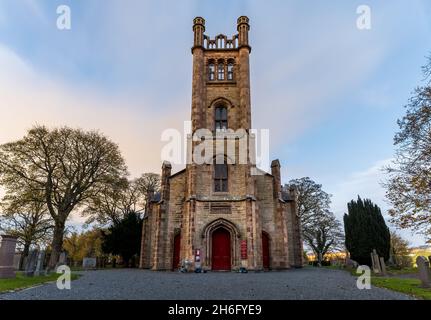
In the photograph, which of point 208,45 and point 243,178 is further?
point 208,45

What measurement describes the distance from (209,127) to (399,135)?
47.2ft

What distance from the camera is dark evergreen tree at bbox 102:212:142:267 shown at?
96.1ft

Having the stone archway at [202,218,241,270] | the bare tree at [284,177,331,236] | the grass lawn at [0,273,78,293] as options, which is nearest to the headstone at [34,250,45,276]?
the grass lawn at [0,273,78,293]

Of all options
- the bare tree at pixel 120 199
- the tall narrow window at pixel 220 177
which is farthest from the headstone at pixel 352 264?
the bare tree at pixel 120 199

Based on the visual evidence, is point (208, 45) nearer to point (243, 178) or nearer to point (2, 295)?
point (243, 178)

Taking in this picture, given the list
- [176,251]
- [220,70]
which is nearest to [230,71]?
[220,70]

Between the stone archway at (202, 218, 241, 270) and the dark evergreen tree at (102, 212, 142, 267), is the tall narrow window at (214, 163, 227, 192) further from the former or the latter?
the dark evergreen tree at (102, 212, 142, 267)

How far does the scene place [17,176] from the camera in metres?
23.1

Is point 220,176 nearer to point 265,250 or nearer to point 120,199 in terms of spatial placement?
point 265,250

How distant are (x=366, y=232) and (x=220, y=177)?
1338 cm

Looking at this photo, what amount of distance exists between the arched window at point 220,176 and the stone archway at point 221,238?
8.86 ft

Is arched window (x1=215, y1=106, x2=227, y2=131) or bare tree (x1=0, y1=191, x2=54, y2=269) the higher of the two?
arched window (x1=215, y1=106, x2=227, y2=131)

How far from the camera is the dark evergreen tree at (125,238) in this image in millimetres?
29286
